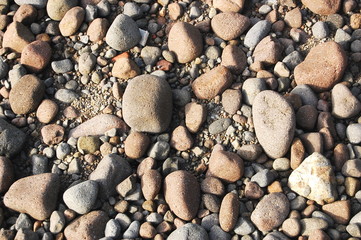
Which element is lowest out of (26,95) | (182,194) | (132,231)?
(132,231)

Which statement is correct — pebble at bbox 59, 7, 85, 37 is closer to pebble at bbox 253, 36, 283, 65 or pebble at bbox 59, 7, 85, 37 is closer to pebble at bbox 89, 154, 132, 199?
pebble at bbox 89, 154, 132, 199

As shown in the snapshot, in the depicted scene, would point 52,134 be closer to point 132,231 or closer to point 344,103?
point 132,231

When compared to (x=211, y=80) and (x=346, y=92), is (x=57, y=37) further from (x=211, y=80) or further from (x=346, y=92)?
(x=346, y=92)

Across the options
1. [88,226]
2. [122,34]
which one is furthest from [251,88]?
[88,226]

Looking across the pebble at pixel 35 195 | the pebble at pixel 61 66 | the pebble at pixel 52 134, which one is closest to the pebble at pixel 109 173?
the pebble at pixel 35 195

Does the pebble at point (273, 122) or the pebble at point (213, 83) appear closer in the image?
the pebble at point (273, 122)

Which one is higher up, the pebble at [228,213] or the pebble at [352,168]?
the pebble at [352,168]

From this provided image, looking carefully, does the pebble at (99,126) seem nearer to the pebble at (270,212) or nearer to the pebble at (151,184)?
the pebble at (151,184)

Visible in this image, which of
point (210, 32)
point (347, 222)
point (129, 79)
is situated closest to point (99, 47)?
point (129, 79)
